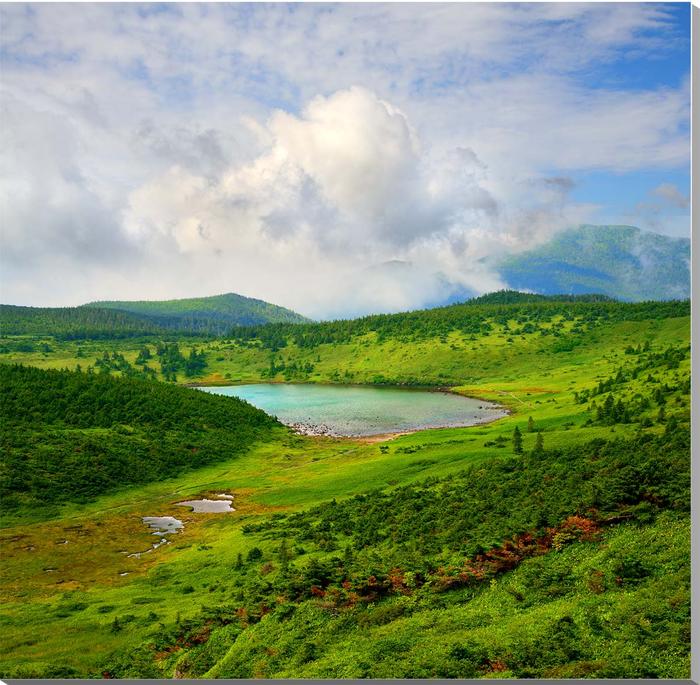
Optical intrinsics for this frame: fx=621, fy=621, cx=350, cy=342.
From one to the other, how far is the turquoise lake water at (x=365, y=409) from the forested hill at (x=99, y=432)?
1850 centimetres

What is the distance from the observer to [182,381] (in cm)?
18612

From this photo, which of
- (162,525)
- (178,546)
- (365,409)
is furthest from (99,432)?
(365,409)

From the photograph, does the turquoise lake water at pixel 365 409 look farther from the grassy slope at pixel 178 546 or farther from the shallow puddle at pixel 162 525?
the shallow puddle at pixel 162 525

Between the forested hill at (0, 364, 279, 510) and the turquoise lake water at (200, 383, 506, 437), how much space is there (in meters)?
18.5

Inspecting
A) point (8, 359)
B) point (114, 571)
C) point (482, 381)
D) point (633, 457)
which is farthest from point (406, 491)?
point (8, 359)

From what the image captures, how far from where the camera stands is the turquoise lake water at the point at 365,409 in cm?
9588

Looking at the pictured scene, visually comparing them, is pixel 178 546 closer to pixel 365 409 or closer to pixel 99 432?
pixel 99 432

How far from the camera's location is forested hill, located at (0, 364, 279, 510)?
171ft

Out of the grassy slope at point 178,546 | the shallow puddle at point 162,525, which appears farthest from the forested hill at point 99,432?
the shallow puddle at point 162,525

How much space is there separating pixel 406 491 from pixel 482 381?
124m

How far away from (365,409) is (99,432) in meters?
61.4

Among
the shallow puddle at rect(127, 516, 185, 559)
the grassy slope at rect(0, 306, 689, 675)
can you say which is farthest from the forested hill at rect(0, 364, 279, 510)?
the shallow puddle at rect(127, 516, 185, 559)

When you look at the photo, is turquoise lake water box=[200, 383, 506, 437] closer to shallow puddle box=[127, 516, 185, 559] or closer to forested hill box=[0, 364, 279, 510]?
forested hill box=[0, 364, 279, 510]

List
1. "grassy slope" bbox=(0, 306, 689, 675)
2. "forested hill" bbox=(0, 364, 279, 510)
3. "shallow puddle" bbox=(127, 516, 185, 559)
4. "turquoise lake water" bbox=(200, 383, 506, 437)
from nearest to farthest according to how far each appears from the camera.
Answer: "grassy slope" bbox=(0, 306, 689, 675), "shallow puddle" bbox=(127, 516, 185, 559), "forested hill" bbox=(0, 364, 279, 510), "turquoise lake water" bbox=(200, 383, 506, 437)
